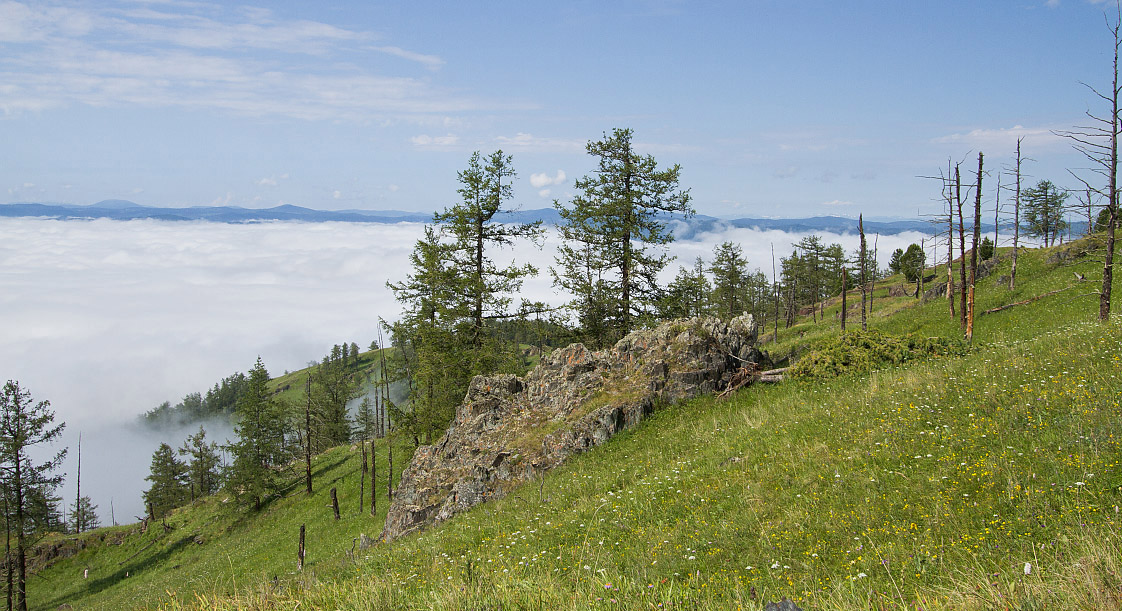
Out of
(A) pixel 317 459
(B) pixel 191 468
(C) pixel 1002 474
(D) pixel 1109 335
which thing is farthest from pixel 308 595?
(B) pixel 191 468

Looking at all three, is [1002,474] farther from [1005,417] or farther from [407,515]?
[407,515]

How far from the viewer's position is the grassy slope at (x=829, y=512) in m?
6.36

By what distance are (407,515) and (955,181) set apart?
1094 inches

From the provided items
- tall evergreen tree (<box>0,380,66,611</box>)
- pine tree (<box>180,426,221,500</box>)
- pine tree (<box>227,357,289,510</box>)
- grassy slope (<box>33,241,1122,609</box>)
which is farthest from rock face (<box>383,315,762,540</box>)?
pine tree (<box>180,426,221,500</box>)

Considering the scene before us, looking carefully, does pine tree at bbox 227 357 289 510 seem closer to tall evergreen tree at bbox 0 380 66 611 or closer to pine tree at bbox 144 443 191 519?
tall evergreen tree at bbox 0 380 66 611

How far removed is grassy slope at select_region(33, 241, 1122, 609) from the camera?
250 inches

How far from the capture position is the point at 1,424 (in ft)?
136

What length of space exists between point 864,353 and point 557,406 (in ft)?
36.1

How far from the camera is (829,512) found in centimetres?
886

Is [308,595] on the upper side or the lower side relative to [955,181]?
lower

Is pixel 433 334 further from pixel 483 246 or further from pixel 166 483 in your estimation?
pixel 166 483

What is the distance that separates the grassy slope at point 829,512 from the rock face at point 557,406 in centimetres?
146

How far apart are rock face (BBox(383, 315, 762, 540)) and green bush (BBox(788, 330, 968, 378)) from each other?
217cm

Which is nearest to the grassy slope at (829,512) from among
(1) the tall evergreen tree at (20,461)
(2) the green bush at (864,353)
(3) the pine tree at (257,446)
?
(2) the green bush at (864,353)
